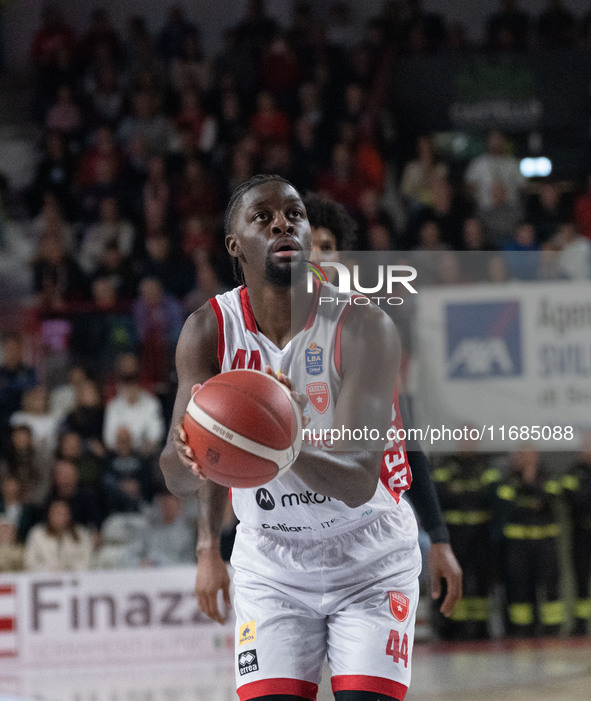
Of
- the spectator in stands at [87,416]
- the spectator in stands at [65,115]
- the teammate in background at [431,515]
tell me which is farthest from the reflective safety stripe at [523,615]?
the spectator in stands at [65,115]

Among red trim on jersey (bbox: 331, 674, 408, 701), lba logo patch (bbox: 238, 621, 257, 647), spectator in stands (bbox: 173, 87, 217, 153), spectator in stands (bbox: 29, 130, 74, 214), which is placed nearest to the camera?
red trim on jersey (bbox: 331, 674, 408, 701)

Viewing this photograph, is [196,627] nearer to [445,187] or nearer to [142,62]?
[445,187]

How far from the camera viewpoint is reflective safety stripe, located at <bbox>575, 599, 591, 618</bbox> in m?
7.69

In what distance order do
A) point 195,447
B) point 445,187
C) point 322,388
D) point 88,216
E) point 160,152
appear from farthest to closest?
point 160,152 → point 88,216 → point 445,187 → point 322,388 → point 195,447

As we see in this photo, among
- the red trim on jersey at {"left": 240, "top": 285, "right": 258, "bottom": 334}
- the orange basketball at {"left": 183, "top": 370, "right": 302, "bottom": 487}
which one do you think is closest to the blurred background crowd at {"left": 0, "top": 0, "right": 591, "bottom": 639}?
the red trim on jersey at {"left": 240, "top": 285, "right": 258, "bottom": 334}

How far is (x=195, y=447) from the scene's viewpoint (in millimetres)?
2703

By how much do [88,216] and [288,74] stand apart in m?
2.97

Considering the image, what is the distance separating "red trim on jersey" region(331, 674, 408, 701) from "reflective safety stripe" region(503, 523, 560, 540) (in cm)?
498

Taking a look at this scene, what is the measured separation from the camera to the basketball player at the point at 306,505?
295 cm

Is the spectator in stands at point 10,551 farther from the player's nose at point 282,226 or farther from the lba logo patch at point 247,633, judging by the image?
the player's nose at point 282,226

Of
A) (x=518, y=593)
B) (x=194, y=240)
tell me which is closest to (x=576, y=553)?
(x=518, y=593)

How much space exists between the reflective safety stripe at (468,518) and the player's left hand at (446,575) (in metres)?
4.01

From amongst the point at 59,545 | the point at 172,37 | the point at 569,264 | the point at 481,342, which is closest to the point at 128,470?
the point at 59,545

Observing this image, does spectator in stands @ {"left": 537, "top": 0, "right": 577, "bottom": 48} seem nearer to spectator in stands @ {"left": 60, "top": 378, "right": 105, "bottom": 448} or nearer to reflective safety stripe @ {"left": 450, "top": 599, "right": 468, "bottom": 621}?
spectator in stands @ {"left": 60, "top": 378, "right": 105, "bottom": 448}
